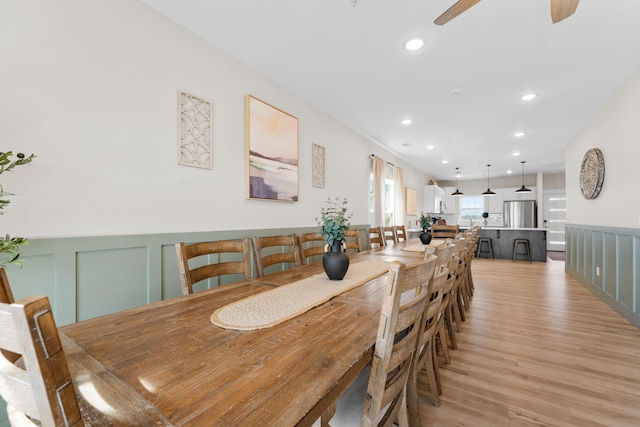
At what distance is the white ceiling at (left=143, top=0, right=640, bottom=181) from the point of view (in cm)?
204

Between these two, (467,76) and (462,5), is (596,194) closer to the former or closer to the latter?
(467,76)

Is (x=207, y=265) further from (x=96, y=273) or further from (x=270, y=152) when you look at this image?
(x=270, y=152)

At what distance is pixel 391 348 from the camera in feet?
2.91

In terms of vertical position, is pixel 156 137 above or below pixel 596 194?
above

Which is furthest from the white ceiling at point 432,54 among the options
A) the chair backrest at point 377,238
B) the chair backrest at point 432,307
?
the chair backrest at point 432,307

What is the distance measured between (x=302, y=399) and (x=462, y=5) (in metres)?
2.05

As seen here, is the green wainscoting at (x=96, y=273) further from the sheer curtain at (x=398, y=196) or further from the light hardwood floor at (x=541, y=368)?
the sheer curtain at (x=398, y=196)

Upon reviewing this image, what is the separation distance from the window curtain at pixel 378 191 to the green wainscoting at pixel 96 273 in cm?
381

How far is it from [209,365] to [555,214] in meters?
11.8

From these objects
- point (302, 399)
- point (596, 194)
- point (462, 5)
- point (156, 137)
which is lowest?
point (302, 399)

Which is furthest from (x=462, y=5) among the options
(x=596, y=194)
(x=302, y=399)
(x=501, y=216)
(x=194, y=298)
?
(x=501, y=216)

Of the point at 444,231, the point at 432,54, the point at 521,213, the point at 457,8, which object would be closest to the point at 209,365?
the point at 457,8

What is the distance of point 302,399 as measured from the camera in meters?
0.63

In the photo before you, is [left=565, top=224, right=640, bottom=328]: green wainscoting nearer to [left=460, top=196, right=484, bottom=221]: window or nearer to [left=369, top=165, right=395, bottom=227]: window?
[left=369, top=165, right=395, bottom=227]: window
